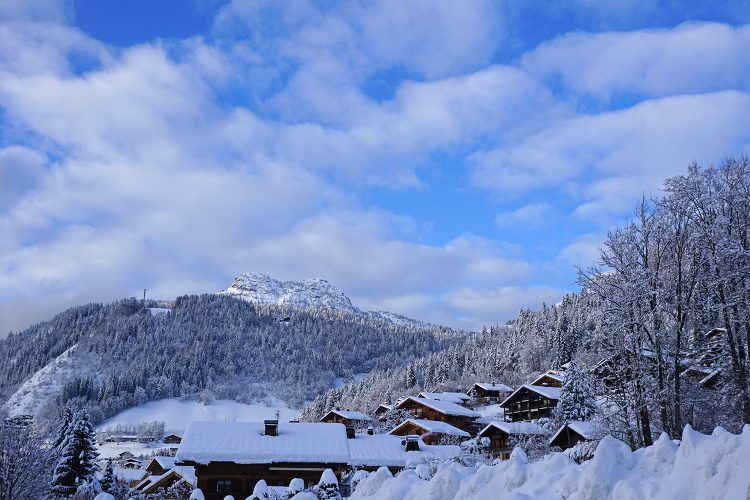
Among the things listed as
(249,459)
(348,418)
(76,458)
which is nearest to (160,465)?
(76,458)

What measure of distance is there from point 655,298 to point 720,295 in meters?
1.85

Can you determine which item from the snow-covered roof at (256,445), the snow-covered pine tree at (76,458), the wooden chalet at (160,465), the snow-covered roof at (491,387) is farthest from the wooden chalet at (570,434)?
the snow-covered roof at (491,387)

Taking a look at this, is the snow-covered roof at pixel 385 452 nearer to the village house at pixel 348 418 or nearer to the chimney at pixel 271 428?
the chimney at pixel 271 428

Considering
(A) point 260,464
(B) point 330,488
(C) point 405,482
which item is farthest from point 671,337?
(A) point 260,464

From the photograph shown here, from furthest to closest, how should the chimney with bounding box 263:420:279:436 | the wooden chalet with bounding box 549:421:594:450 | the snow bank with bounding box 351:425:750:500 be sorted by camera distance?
the chimney with bounding box 263:420:279:436
the wooden chalet with bounding box 549:421:594:450
the snow bank with bounding box 351:425:750:500

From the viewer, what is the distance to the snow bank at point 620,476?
240 inches

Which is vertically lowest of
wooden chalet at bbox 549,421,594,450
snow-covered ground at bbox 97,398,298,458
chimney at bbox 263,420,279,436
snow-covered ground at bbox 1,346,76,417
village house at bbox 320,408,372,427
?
wooden chalet at bbox 549,421,594,450

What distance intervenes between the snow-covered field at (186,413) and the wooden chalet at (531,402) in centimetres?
10095

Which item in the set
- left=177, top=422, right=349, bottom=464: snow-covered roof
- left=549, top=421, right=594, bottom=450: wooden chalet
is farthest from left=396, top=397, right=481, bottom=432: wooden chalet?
left=177, top=422, right=349, bottom=464: snow-covered roof

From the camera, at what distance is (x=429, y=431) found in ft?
184

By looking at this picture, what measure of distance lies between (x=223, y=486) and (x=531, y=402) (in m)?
42.6

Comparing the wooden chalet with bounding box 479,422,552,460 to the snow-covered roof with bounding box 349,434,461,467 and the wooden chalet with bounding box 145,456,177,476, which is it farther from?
the wooden chalet with bounding box 145,456,177,476

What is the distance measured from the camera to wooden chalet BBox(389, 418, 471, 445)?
185 ft

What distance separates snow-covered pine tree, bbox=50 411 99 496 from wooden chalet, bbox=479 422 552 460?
29753 millimetres
